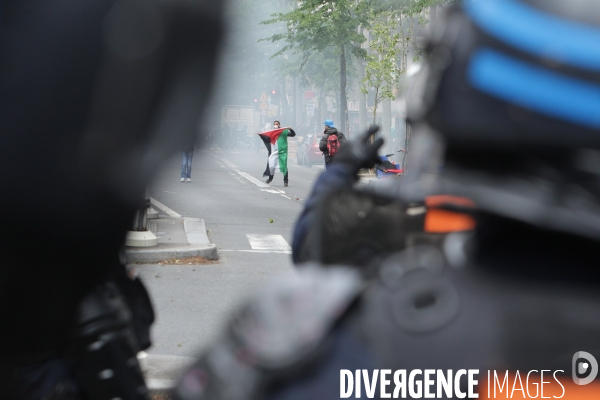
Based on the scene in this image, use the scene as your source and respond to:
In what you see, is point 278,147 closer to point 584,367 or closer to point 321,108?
point 584,367

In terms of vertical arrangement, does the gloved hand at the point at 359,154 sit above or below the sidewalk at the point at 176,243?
above

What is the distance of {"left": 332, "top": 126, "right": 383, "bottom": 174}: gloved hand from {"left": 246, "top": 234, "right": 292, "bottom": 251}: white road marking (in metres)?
7.96

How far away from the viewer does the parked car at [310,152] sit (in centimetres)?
3600

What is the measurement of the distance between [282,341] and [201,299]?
631cm

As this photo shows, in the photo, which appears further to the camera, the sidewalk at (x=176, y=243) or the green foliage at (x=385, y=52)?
the green foliage at (x=385, y=52)

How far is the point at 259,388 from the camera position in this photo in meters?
1.07

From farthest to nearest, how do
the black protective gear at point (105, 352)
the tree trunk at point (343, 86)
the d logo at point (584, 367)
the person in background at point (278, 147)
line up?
the tree trunk at point (343, 86) → the person in background at point (278, 147) → the black protective gear at point (105, 352) → the d logo at point (584, 367)

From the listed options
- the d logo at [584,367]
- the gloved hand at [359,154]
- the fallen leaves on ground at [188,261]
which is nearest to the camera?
the d logo at [584,367]

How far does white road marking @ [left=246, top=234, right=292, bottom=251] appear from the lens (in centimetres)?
1075

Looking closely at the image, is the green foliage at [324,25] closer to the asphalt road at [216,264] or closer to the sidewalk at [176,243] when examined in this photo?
the asphalt road at [216,264]

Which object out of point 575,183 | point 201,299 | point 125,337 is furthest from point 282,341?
point 201,299

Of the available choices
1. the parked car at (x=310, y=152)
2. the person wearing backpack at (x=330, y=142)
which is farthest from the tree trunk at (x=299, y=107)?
the person wearing backpack at (x=330, y=142)

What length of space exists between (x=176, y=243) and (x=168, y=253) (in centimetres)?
75

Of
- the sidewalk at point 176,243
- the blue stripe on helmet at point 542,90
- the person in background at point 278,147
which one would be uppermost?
the blue stripe on helmet at point 542,90
